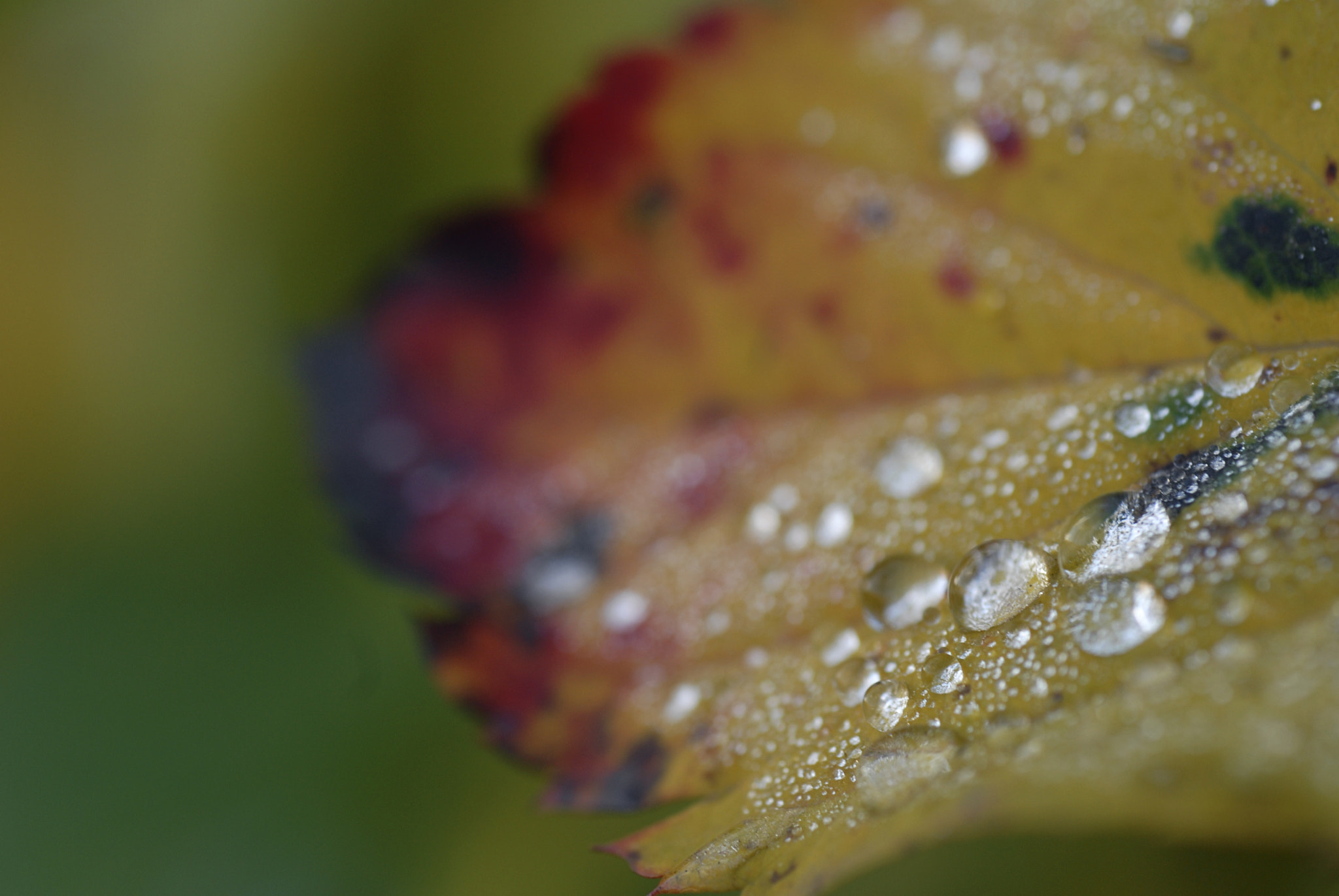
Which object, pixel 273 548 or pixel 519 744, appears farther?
pixel 273 548

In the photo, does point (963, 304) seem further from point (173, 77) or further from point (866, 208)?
point (173, 77)

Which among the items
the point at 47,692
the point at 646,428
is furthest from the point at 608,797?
the point at 47,692

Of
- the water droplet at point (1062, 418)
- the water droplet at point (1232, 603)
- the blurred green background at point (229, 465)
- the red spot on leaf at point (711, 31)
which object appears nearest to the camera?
the water droplet at point (1232, 603)

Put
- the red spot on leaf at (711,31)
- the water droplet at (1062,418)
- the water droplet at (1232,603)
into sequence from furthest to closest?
1. the red spot on leaf at (711,31)
2. the water droplet at (1062,418)
3. the water droplet at (1232,603)

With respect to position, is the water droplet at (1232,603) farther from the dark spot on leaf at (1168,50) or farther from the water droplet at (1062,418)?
the dark spot on leaf at (1168,50)

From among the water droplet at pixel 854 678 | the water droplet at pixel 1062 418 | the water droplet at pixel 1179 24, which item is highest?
the water droplet at pixel 1179 24

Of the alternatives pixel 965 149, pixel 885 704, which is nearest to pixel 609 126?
pixel 965 149

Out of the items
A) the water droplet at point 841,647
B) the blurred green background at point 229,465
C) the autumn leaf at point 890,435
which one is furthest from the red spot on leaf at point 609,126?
the water droplet at point 841,647
